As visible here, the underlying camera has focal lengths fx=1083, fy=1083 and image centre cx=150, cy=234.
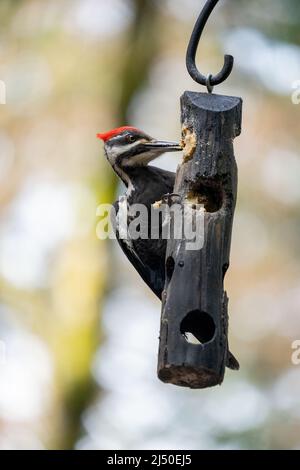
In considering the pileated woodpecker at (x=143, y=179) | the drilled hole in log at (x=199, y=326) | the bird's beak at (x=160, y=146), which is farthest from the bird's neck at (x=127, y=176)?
the drilled hole in log at (x=199, y=326)

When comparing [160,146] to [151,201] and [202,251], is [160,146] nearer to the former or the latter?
[151,201]

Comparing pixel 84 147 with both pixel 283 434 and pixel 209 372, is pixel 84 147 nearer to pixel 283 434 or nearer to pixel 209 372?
pixel 283 434

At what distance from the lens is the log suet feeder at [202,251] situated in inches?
209

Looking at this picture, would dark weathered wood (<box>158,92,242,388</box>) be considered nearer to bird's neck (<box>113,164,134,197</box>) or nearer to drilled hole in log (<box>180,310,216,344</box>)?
drilled hole in log (<box>180,310,216,344</box>)

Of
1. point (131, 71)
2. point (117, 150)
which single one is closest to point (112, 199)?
point (131, 71)

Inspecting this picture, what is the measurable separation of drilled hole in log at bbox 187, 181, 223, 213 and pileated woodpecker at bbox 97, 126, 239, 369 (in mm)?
841

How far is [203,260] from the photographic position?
5.43 metres

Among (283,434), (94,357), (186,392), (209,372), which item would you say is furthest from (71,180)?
(209,372)

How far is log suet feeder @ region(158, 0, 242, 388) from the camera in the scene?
5.30 metres

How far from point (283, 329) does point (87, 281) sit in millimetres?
2176

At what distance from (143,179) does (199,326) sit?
1.40 metres

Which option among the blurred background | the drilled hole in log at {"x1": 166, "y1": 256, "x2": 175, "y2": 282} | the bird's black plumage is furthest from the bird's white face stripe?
the blurred background

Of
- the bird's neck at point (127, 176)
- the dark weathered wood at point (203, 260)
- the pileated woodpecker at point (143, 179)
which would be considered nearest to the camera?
the dark weathered wood at point (203, 260)

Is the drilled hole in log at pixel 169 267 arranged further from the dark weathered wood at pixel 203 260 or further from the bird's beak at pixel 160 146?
the bird's beak at pixel 160 146
